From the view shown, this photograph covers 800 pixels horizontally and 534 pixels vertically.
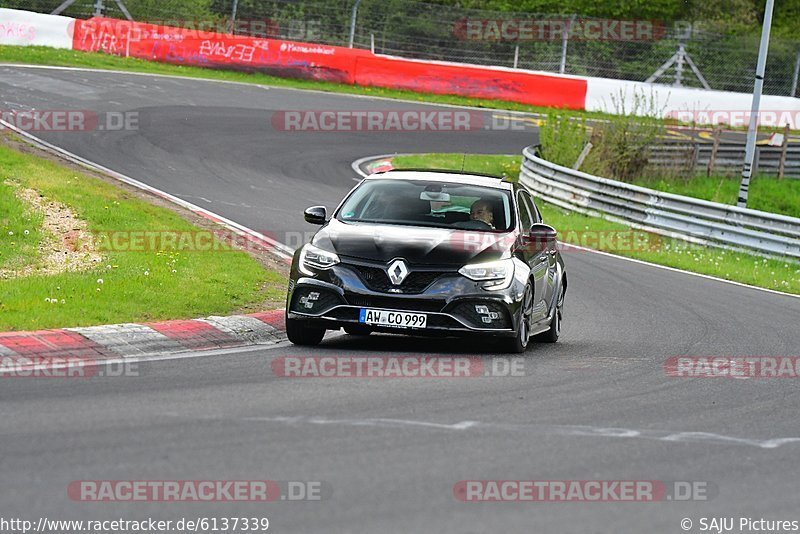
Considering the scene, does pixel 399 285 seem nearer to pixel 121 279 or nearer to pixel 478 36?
pixel 121 279

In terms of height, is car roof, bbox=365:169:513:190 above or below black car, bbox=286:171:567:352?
above

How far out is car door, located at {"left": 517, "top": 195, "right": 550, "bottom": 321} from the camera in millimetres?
12203

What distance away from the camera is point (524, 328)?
1176 cm

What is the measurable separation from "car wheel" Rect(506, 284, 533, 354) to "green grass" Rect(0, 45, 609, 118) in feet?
84.8

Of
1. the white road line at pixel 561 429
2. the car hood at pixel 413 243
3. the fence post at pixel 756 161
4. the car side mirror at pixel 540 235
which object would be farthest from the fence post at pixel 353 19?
the white road line at pixel 561 429

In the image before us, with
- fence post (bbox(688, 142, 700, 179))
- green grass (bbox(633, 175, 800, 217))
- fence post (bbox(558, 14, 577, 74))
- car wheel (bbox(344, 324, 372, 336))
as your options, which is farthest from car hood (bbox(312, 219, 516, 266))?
fence post (bbox(558, 14, 577, 74))

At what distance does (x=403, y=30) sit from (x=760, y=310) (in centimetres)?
2544

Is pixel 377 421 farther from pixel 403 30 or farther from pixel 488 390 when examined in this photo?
pixel 403 30

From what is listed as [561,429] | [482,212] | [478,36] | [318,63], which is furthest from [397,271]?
[478,36]

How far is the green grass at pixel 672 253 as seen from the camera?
21.5 m

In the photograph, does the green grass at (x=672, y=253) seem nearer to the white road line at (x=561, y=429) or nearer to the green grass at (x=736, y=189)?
the green grass at (x=736, y=189)

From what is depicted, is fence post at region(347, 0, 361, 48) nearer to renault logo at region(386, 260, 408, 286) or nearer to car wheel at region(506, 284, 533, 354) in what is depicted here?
car wheel at region(506, 284, 533, 354)

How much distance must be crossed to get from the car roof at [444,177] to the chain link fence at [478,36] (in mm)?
27678

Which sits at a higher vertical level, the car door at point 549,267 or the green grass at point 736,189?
the car door at point 549,267
